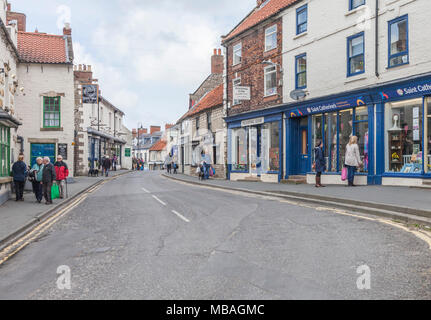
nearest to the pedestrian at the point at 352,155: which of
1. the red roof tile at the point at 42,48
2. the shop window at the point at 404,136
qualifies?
the shop window at the point at 404,136

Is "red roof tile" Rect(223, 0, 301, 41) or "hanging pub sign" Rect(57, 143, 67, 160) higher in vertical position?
"red roof tile" Rect(223, 0, 301, 41)

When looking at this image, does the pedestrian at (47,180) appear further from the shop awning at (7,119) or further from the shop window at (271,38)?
the shop window at (271,38)

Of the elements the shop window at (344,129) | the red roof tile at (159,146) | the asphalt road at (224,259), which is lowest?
the asphalt road at (224,259)

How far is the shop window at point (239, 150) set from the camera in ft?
86.7

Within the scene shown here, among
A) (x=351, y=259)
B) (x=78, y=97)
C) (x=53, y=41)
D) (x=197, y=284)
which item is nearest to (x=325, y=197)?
(x=351, y=259)

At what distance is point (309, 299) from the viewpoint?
14.0ft

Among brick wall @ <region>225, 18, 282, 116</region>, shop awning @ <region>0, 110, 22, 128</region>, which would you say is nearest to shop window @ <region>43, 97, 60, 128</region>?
shop awning @ <region>0, 110, 22, 128</region>

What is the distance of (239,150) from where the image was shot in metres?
27.2

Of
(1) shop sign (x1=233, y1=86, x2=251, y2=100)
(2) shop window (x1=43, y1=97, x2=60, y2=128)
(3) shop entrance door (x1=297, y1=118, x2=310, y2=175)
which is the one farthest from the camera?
(2) shop window (x1=43, y1=97, x2=60, y2=128)

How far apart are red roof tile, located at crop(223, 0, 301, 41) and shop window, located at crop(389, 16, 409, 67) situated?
6.88 m

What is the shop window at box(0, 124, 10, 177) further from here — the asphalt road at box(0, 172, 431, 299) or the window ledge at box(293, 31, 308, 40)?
the window ledge at box(293, 31, 308, 40)

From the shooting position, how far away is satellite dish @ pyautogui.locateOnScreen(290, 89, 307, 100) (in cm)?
2044

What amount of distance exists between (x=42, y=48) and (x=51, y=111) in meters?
4.21

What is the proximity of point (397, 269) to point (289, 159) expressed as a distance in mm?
16992
